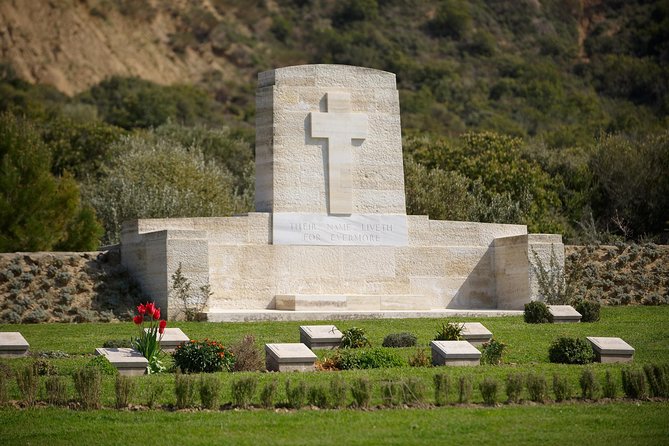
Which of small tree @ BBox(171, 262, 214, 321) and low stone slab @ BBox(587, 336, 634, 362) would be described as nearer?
low stone slab @ BBox(587, 336, 634, 362)

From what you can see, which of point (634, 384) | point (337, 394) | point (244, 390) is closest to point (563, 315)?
point (634, 384)

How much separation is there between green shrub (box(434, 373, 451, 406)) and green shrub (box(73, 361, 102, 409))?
14.1 ft

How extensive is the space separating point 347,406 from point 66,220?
21.1 metres

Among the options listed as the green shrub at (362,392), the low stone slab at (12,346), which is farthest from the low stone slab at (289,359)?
the low stone slab at (12,346)

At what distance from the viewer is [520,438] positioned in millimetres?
13766

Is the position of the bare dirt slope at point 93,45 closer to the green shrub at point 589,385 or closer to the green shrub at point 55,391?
the green shrub at point 55,391

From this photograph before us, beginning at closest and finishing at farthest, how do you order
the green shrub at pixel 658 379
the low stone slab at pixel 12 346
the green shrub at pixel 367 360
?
1. the green shrub at pixel 658 379
2. the green shrub at pixel 367 360
3. the low stone slab at pixel 12 346

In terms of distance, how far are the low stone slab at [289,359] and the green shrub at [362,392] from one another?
91.1 inches

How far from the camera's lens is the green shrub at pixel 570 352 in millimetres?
18594

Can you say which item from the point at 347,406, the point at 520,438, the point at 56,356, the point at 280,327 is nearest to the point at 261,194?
the point at 280,327

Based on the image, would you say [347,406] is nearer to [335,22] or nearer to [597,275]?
[597,275]

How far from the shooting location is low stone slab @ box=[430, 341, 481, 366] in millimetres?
17875

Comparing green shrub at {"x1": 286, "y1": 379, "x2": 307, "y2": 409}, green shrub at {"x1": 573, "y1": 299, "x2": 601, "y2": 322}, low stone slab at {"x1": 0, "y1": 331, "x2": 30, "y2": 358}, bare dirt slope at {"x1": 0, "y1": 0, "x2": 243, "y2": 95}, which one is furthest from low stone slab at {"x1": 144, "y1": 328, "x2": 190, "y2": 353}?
bare dirt slope at {"x1": 0, "y1": 0, "x2": 243, "y2": 95}

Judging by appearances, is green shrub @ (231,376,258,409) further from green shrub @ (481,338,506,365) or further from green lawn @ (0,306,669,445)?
green shrub @ (481,338,506,365)
